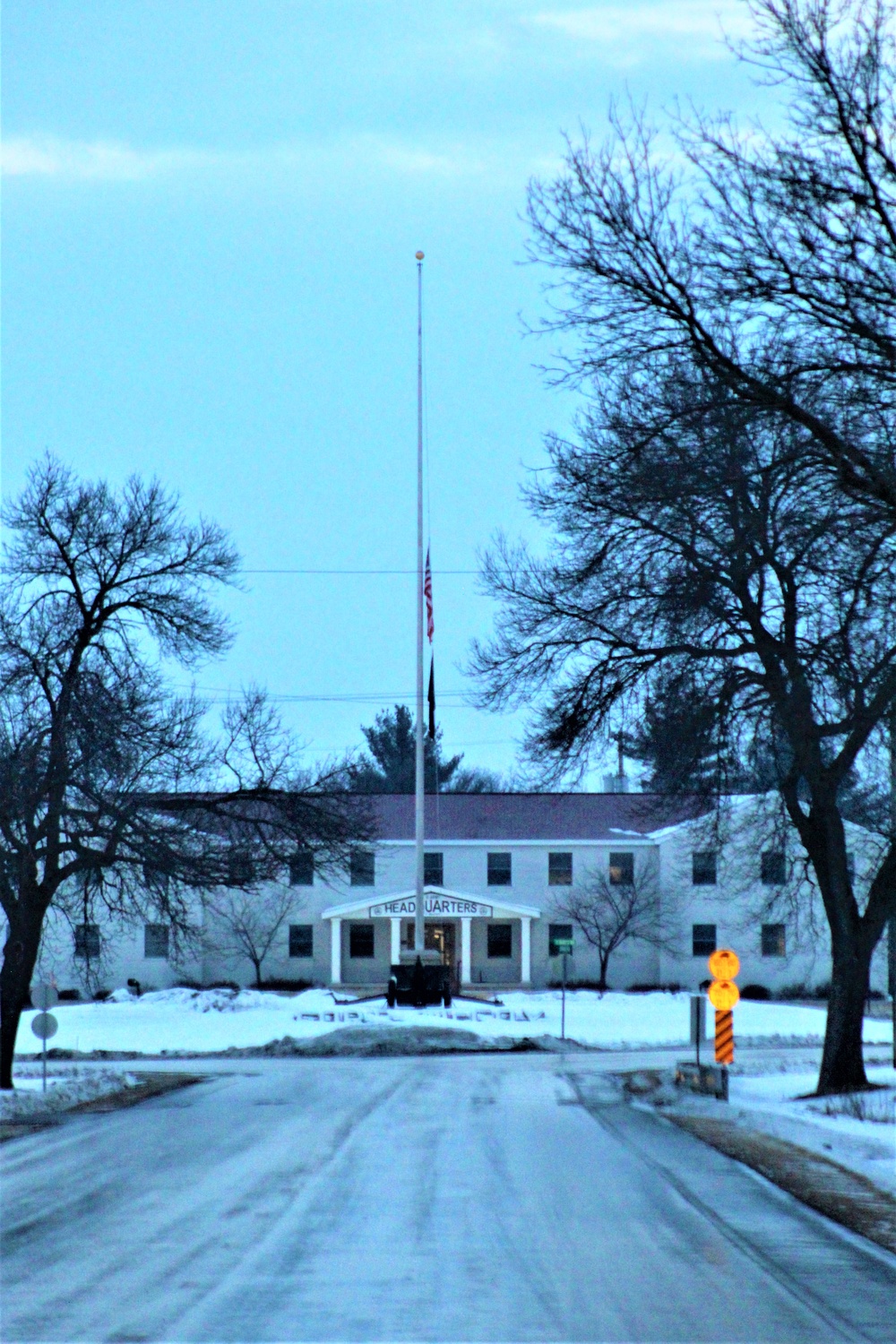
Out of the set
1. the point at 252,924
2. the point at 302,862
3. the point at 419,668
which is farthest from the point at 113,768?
the point at 252,924

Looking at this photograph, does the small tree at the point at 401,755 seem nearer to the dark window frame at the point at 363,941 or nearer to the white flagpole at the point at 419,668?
the dark window frame at the point at 363,941

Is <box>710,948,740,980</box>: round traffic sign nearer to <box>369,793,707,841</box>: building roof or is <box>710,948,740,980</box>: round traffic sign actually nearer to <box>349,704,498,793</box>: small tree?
<box>369,793,707,841</box>: building roof

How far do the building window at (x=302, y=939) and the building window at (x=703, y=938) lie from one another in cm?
1530

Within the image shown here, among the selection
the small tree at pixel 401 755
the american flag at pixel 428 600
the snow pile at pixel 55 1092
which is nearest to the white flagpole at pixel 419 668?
the american flag at pixel 428 600

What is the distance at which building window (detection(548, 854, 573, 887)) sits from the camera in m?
63.6

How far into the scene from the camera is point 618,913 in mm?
59219

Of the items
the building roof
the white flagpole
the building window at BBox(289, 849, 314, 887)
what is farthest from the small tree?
the building window at BBox(289, 849, 314, 887)

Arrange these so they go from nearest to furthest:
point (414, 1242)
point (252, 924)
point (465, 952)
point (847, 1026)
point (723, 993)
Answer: point (414, 1242), point (847, 1026), point (723, 993), point (252, 924), point (465, 952)

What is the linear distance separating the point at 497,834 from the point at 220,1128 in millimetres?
46496

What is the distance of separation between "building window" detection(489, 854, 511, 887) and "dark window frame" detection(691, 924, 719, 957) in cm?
773

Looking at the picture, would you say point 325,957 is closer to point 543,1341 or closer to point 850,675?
point 850,675

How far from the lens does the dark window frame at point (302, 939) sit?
207 ft

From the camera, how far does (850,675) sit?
57.1 feet

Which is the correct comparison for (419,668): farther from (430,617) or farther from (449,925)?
(449,925)
